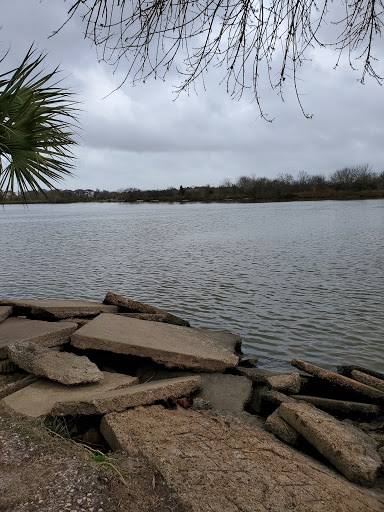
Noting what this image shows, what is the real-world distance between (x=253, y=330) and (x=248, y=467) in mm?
4858

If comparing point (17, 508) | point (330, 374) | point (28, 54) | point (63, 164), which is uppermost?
point (28, 54)

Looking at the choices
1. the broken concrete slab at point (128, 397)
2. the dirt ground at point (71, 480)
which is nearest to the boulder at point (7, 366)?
the broken concrete slab at point (128, 397)

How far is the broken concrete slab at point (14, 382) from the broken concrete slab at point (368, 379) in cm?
350

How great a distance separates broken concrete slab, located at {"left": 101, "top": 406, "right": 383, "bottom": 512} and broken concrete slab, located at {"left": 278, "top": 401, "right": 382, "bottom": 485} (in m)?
0.12

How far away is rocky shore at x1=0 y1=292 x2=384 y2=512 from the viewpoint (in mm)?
2666

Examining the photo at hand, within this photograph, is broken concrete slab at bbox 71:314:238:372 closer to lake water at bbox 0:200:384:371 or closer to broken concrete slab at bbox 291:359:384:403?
broken concrete slab at bbox 291:359:384:403

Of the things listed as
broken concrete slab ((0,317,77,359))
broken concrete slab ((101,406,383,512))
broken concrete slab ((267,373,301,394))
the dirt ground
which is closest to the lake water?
broken concrete slab ((267,373,301,394))

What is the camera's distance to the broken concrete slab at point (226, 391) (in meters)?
4.22

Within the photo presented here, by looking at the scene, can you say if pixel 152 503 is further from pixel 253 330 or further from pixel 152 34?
pixel 253 330

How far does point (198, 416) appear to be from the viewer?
3729 millimetres

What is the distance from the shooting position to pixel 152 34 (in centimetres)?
329

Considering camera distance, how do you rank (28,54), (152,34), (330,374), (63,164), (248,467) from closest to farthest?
(248,467), (152,34), (330,374), (28,54), (63,164)

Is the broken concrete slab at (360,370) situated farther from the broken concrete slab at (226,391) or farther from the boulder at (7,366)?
the boulder at (7,366)

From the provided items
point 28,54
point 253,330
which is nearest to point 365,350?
point 253,330
